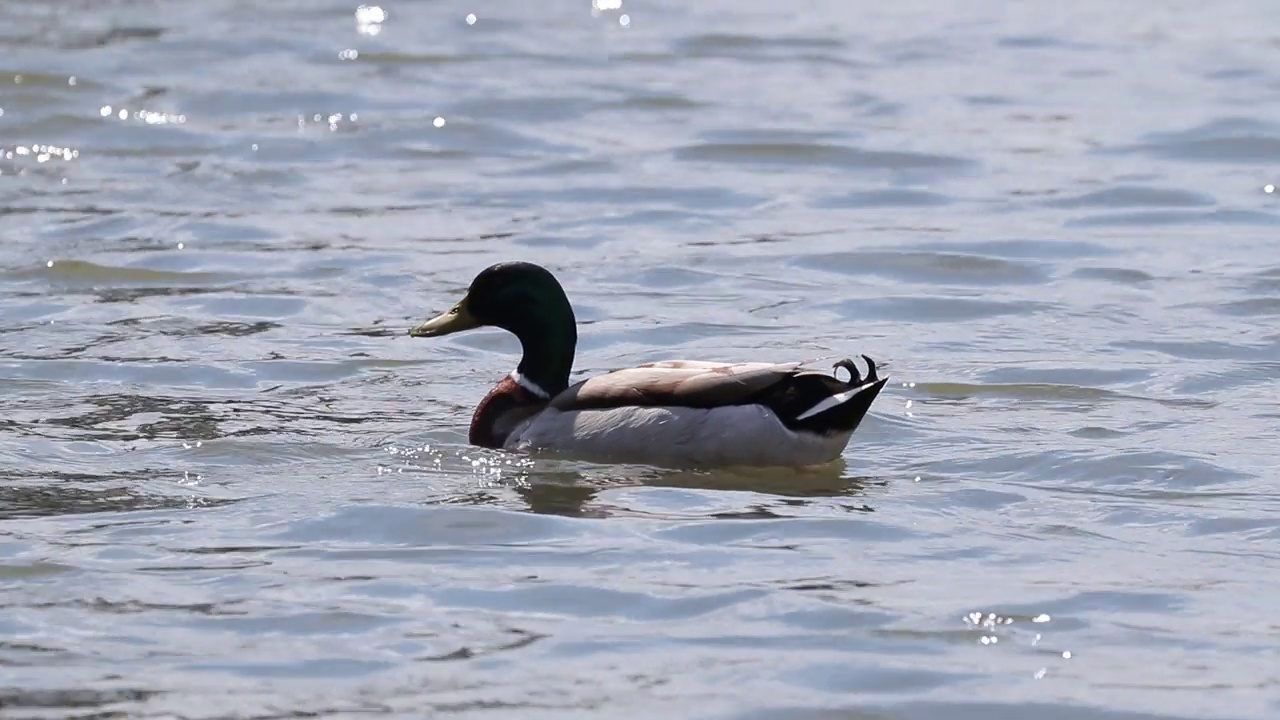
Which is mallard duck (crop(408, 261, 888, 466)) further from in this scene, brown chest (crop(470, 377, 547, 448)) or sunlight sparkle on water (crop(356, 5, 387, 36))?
sunlight sparkle on water (crop(356, 5, 387, 36))

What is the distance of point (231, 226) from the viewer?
1435cm

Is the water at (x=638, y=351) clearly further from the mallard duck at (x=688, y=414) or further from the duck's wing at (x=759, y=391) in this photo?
the duck's wing at (x=759, y=391)

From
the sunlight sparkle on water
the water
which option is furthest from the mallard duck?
the sunlight sparkle on water

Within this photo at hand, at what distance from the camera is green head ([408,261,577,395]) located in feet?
31.6

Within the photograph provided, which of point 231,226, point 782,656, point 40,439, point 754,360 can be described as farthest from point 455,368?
point 782,656

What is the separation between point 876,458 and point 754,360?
5.85 ft

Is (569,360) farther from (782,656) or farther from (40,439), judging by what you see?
(782,656)

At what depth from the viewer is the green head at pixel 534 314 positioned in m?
9.62

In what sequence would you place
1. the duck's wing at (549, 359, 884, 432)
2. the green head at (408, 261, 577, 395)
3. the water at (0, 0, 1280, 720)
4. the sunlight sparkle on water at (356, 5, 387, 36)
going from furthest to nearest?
1. the sunlight sparkle on water at (356, 5, 387, 36)
2. the green head at (408, 261, 577, 395)
3. the duck's wing at (549, 359, 884, 432)
4. the water at (0, 0, 1280, 720)

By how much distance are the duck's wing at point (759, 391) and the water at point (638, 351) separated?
0.85 ft

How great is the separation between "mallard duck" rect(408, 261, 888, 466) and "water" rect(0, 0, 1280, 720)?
0.13 metres

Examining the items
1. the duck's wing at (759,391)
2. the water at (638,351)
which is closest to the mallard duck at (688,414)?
the duck's wing at (759,391)

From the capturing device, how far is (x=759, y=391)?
350 inches

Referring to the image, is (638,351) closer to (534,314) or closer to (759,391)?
(534,314)
